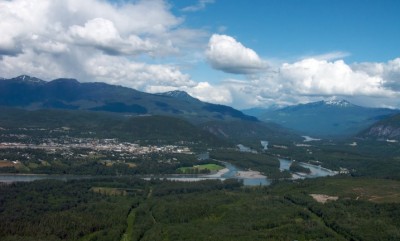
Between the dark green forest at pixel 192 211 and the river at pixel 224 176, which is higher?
the river at pixel 224 176

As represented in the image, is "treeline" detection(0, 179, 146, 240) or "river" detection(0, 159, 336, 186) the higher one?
"river" detection(0, 159, 336, 186)

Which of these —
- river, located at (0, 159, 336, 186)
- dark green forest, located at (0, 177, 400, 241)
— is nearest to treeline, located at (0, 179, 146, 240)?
dark green forest, located at (0, 177, 400, 241)

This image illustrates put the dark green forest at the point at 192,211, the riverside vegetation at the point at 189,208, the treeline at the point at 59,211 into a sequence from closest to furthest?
the treeline at the point at 59,211
the dark green forest at the point at 192,211
the riverside vegetation at the point at 189,208

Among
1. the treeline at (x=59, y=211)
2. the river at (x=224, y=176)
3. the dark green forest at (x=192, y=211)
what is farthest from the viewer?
the river at (x=224, y=176)

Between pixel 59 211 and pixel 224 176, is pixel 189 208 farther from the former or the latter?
pixel 224 176

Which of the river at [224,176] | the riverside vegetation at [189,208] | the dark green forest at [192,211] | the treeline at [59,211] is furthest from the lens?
the river at [224,176]

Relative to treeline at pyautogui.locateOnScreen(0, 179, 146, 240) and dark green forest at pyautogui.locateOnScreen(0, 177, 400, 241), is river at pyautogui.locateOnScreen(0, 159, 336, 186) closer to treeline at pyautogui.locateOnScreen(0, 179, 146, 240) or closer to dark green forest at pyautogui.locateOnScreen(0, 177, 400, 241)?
dark green forest at pyautogui.locateOnScreen(0, 177, 400, 241)

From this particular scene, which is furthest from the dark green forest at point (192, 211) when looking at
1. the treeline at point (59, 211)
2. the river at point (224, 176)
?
the river at point (224, 176)

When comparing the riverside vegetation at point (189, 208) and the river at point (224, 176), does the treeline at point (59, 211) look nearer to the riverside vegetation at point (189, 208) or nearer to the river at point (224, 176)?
the riverside vegetation at point (189, 208)

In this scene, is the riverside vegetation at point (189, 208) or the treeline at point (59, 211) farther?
the riverside vegetation at point (189, 208)

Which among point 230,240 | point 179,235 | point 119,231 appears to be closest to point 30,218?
point 119,231

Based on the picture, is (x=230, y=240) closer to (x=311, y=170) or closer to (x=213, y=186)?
(x=213, y=186)

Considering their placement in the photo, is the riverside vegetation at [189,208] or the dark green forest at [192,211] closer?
the dark green forest at [192,211]
